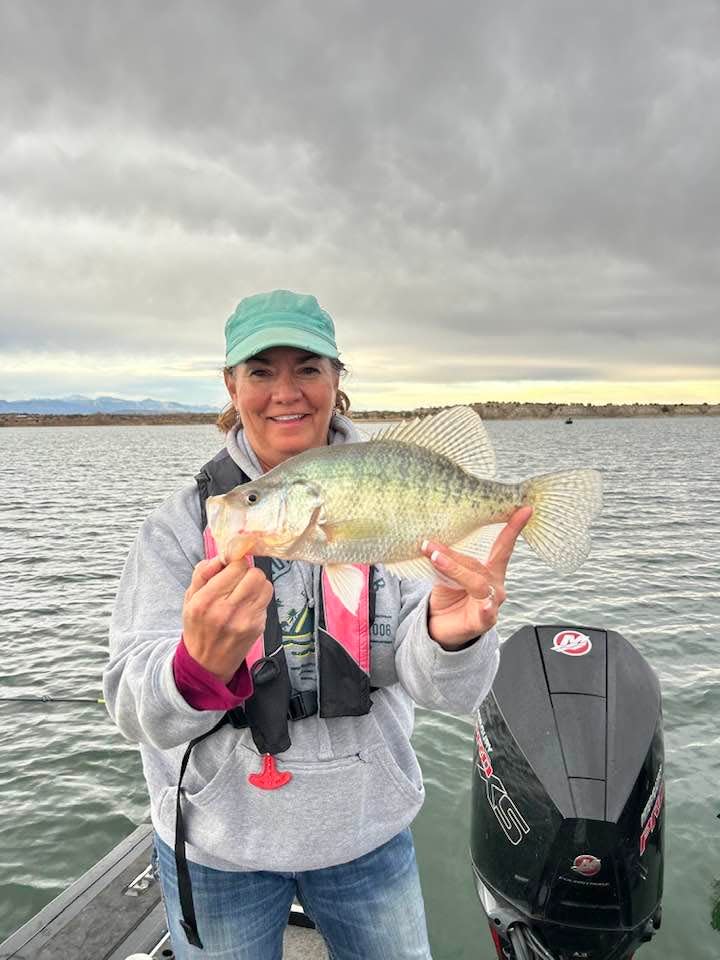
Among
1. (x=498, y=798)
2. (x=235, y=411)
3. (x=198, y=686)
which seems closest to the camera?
(x=198, y=686)

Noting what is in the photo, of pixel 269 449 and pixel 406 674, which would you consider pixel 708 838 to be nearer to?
pixel 406 674

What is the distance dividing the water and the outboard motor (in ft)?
6.64

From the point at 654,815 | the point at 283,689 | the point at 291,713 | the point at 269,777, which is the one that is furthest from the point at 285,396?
the point at 654,815

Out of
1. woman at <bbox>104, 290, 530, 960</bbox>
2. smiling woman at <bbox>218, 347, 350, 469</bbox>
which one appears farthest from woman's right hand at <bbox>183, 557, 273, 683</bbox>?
smiling woman at <bbox>218, 347, 350, 469</bbox>

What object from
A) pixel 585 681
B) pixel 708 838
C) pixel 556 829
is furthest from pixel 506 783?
pixel 708 838

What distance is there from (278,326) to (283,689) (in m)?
1.52

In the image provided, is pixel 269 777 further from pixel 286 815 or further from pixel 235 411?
pixel 235 411

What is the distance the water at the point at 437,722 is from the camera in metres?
6.10

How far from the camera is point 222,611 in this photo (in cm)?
227

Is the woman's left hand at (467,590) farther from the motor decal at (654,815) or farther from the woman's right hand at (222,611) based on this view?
the motor decal at (654,815)

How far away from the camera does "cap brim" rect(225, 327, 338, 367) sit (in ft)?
9.39

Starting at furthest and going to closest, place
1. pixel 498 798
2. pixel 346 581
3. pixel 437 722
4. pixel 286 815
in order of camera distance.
Result: pixel 437 722 < pixel 498 798 < pixel 286 815 < pixel 346 581

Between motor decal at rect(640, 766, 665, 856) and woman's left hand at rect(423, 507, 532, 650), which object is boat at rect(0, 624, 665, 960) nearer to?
motor decal at rect(640, 766, 665, 856)

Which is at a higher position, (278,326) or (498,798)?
(278,326)
